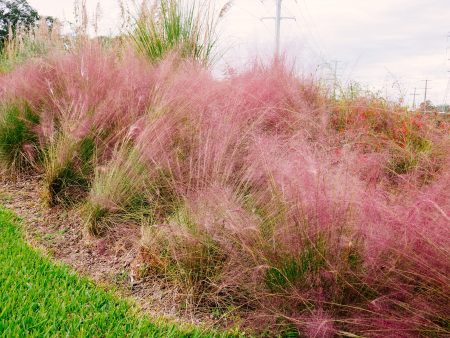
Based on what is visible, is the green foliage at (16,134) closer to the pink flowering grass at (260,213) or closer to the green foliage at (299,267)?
the pink flowering grass at (260,213)

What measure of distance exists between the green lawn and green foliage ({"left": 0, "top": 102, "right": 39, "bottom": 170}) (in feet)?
5.52

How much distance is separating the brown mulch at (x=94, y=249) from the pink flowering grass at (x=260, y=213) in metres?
0.07

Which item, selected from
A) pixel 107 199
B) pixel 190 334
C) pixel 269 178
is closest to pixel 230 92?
pixel 107 199

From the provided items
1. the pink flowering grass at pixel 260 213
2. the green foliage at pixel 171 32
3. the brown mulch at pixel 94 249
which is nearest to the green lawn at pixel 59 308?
the brown mulch at pixel 94 249

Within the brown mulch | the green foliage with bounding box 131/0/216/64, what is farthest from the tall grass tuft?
the brown mulch

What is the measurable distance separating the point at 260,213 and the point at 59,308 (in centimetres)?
112

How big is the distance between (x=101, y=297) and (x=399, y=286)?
57.4 inches

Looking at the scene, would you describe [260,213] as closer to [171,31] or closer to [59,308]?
[59,308]

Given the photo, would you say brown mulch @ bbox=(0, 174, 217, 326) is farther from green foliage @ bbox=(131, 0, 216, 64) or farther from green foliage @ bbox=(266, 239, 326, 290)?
green foliage @ bbox=(131, 0, 216, 64)

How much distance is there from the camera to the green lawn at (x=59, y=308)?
208 centimetres

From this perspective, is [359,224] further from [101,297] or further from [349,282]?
[101,297]

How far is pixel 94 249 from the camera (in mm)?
2957

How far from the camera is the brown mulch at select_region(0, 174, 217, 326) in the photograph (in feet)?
7.89

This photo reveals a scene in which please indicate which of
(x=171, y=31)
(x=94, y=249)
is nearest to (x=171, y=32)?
(x=171, y=31)
